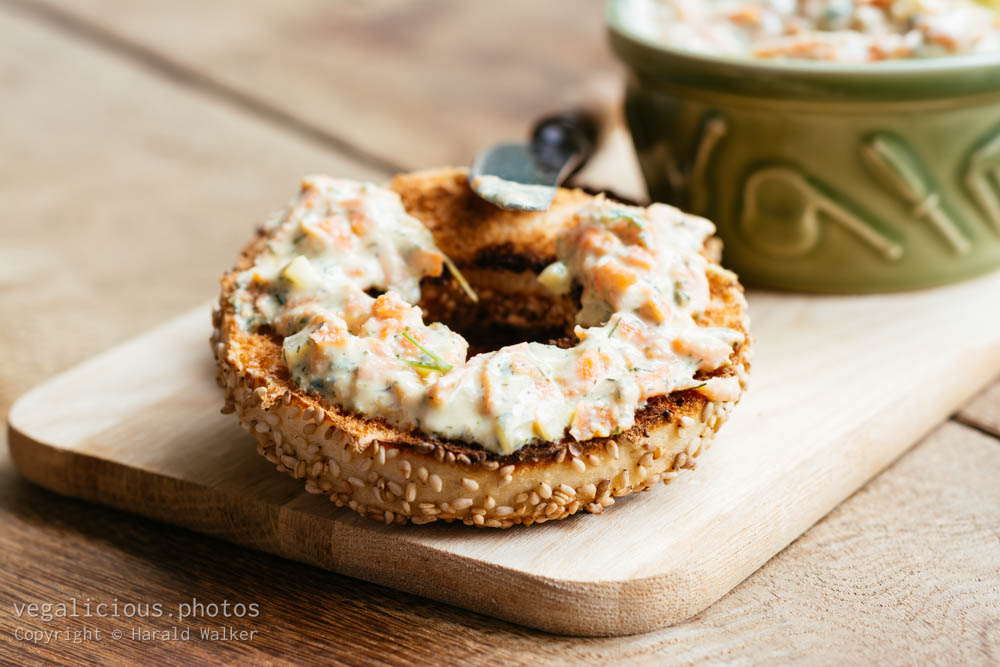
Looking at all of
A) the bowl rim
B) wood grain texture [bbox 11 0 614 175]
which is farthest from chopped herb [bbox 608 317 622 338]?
wood grain texture [bbox 11 0 614 175]

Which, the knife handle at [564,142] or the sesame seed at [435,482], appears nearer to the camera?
the sesame seed at [435,482]

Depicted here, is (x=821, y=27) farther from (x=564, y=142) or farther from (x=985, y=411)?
(x=985, y=411)

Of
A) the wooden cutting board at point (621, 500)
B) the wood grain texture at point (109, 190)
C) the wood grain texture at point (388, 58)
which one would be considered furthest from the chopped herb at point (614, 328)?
the wood grain texture at point (388, 58)

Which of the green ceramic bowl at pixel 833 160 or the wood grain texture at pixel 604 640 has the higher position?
the green ceramic bowl at pixel 833 160

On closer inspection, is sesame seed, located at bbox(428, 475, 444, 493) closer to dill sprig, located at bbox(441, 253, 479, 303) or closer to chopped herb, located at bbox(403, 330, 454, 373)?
chopped herb, located at bbox(403, 330, 454, 373)

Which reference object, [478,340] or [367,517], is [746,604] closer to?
[367,517]

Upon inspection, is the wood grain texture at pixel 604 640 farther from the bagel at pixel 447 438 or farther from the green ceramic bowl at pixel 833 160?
the green ceramic bowl at pixel 833 160

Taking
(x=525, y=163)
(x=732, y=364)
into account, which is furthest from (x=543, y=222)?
(x=732, y=364)
